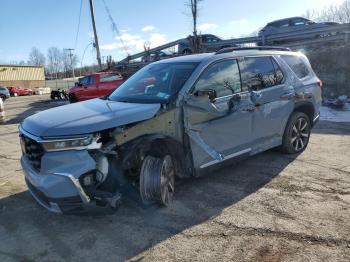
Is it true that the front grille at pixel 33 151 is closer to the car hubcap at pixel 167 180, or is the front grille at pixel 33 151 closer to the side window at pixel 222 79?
the car hubcap at pixel 167 180

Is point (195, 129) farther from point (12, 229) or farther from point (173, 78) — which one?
point (12, 229)

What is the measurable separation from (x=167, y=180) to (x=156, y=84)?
4.48 ft

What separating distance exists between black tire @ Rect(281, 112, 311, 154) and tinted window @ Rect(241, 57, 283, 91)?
786 millimetres

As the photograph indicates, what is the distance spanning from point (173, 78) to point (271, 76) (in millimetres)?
1726

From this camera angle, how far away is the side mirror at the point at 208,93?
459cm

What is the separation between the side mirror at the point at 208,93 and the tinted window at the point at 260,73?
2.58ft

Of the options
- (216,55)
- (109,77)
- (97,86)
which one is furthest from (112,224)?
(109,77)

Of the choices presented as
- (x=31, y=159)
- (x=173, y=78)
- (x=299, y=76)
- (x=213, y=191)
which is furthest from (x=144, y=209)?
(x=299, y=76)

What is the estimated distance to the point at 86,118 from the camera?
397cm

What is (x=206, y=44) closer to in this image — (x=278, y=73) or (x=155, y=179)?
(x=278, y=73)

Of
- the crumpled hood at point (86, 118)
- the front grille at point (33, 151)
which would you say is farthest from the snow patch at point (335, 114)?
the front grille at point (33, 151)

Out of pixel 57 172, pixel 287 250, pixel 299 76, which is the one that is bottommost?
pixel 287 250

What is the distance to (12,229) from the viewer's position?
4.22 m

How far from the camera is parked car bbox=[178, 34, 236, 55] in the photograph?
69.8 ft
